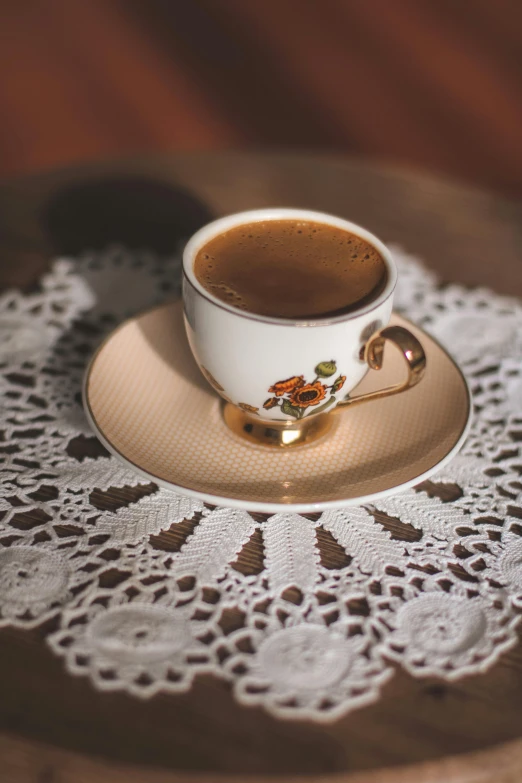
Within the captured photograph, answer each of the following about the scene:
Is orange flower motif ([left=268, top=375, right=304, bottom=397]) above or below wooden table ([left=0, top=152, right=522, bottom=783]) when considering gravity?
above

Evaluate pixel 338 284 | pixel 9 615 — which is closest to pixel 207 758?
pixel 9 615

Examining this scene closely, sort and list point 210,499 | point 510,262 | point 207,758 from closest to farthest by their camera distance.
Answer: point 207,758
point 210,499
point 510,262

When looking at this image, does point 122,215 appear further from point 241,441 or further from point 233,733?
point 233,733

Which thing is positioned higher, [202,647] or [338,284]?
[338,284]

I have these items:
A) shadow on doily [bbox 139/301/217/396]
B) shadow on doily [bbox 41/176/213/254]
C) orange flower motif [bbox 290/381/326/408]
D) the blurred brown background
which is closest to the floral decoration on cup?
orange flower motif [bbox 290/381/326/408]

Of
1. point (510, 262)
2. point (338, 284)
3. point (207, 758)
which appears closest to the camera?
point (207, 758)

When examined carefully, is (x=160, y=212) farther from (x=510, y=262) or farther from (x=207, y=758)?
(x=207, y=758)

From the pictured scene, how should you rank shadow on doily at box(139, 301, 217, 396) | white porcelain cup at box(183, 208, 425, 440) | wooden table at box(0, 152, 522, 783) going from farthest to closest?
1. shadow on doily at box(139, 301, 217, 396)
2. white porcelain cup at box(183, 208, 425, 440)
3. wooden table at box(0, 152, 522, 783)

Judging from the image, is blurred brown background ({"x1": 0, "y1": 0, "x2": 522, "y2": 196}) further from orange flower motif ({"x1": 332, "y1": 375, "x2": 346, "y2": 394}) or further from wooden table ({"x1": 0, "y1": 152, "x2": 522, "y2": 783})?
wooden table ({"x1": 0, "y1": 152, "x2": 522, "y2": 783})

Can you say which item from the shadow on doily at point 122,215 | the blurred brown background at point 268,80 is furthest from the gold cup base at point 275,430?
the blurred brown background at point 268,80
